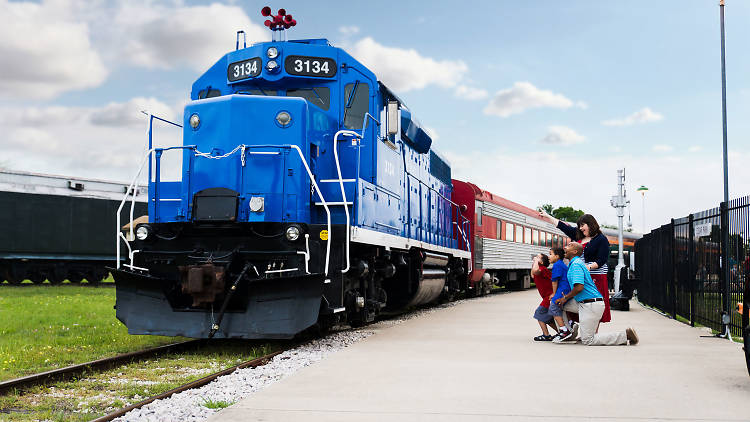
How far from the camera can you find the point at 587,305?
9336 millimetres

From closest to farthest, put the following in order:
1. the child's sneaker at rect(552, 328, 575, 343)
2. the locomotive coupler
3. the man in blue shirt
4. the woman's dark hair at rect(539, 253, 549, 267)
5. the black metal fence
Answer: the locomotive coupler < the man in blue shirt < the child's sneaker at rect(552, 328, 575, 343) < the black metal fence < the woman's dark hair at rect(539, 253, 549, 267)

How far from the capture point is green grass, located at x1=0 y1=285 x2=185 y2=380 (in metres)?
8.26

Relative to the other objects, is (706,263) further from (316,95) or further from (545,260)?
(316,95)

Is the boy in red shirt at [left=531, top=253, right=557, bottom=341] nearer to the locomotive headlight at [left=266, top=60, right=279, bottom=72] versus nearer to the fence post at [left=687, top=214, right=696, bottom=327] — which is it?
the fence post at [left=687, top=214, right=696, bottom=327]

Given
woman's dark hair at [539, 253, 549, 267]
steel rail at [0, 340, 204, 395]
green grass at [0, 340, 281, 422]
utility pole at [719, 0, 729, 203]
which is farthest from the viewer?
utility pole at [719, 0, 729, 203]

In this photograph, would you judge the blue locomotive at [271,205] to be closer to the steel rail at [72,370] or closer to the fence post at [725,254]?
the steel rail at [72,370]

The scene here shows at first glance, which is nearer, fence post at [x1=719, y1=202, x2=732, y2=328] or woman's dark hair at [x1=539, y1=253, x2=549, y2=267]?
fence post at [x1=719, y1=202, x2=732, y2=328]

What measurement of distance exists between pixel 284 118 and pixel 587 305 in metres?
4.54

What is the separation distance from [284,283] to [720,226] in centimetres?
658

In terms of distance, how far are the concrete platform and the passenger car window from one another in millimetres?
A: 3274

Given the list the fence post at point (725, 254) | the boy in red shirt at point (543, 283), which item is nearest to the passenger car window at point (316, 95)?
the boy in red shirt at point (543, 283)

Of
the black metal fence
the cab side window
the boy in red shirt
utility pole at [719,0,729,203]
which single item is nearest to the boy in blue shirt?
the boy in red shirt

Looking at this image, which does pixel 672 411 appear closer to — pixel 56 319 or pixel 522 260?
pixel 56 319

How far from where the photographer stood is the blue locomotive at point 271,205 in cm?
821
